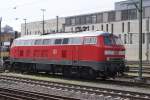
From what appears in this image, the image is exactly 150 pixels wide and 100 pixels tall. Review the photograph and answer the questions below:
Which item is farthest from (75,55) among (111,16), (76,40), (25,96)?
(111,16)

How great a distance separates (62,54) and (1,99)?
1076 cm

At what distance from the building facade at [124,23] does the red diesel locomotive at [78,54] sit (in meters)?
47.1

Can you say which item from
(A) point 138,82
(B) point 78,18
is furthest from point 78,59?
(B) point 78,18

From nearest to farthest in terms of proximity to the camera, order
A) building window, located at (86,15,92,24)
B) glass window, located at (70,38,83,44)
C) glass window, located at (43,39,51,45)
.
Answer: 1. glass window, located at (70,38,83,44)
2. glass window, located at (43,39,51,45)
3. building window, located at (86,15,92,24)

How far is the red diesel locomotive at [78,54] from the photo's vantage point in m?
24.4

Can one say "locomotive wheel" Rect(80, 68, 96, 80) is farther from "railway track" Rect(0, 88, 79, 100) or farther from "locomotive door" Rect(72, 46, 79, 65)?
"railway track" Rect(0, 88, 79, 100)

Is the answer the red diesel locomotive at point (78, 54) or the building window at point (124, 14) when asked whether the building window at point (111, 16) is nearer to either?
the building window at point (124, 14)

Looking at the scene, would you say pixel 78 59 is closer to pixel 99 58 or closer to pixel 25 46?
pixel 99 58

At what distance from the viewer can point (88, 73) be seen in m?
25.4

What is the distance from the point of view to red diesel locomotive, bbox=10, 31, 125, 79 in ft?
80.2

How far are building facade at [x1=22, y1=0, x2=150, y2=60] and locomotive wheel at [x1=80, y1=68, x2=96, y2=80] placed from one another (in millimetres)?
51306

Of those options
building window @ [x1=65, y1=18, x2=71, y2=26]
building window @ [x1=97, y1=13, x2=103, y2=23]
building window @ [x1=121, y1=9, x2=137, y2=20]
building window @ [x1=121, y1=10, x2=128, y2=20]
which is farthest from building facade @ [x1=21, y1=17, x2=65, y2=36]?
building window @ [x1=121, y1=9, x2=137, y2=20]

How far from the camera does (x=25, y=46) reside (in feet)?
105

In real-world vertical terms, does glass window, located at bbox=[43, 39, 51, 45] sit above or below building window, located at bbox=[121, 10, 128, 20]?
below
